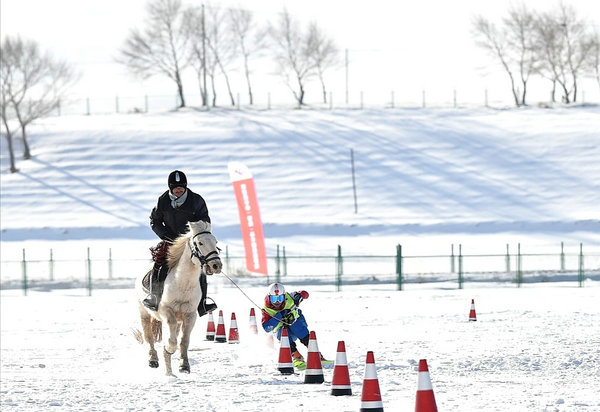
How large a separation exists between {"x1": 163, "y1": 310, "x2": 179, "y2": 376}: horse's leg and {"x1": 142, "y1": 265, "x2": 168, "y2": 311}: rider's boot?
350 millimetres

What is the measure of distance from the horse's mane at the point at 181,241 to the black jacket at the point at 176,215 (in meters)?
0.54

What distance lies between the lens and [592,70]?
9181 cm

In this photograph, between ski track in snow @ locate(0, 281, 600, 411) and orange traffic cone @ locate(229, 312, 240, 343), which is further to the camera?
orange traffic cone @ locate(229, 312, 240, 343)

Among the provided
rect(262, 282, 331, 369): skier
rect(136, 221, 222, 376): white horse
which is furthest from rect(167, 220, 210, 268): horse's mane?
Result: rect(262, 282, 331, 369): skier

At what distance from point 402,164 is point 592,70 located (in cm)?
2603

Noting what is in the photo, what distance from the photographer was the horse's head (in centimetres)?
1435

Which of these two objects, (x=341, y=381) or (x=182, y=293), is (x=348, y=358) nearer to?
(x=182, y=293)

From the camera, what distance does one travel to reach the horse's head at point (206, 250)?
47.1ft

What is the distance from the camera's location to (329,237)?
59906 mm

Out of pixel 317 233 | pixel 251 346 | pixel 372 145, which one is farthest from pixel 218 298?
pixel 372 145

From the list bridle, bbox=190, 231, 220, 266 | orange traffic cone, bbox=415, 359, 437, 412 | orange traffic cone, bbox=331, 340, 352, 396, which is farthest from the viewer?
bridle, bbox=190, 231, 220, 266

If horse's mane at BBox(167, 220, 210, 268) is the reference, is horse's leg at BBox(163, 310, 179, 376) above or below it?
below

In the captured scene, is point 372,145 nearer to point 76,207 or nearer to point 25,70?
point 76,207

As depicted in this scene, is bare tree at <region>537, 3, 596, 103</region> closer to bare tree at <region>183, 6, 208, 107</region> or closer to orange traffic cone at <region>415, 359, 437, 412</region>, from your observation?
bare tree at <region>183, 6, 208, 107</region>
